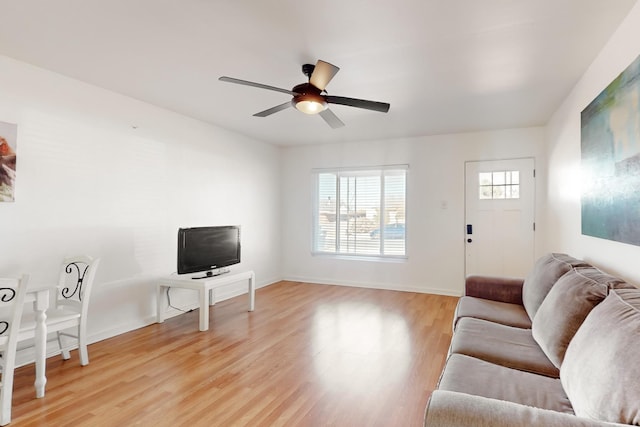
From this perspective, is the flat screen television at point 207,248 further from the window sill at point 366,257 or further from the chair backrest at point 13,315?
the window sill at point 366,257

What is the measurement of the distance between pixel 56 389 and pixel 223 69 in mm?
2746

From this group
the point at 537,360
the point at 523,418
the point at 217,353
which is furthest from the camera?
the point at 217,353

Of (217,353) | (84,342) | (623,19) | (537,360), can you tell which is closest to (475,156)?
(623,19)

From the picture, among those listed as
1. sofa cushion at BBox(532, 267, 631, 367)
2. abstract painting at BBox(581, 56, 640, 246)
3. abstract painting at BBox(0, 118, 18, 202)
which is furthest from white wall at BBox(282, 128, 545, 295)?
abstract painting at BBox(0, 118, 18, 202)

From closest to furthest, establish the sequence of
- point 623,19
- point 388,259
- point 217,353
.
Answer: point 623,19
point 217,353
point 388,259

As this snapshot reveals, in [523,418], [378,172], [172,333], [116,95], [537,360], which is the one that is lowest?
[172,333]

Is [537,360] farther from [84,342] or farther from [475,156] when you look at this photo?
[475,156]

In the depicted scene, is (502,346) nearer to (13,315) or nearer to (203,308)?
(203,308)

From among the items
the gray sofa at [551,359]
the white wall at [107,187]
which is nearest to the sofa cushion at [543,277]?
the gray sofa at [551,359]

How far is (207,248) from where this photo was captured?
4.15m

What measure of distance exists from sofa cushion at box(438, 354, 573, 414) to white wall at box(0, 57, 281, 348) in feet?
10.8

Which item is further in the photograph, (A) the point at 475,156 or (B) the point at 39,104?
(A) the point at 475,156

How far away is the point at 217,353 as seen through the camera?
308 centimetres

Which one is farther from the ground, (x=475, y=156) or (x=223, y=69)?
(x=223, y=69)
